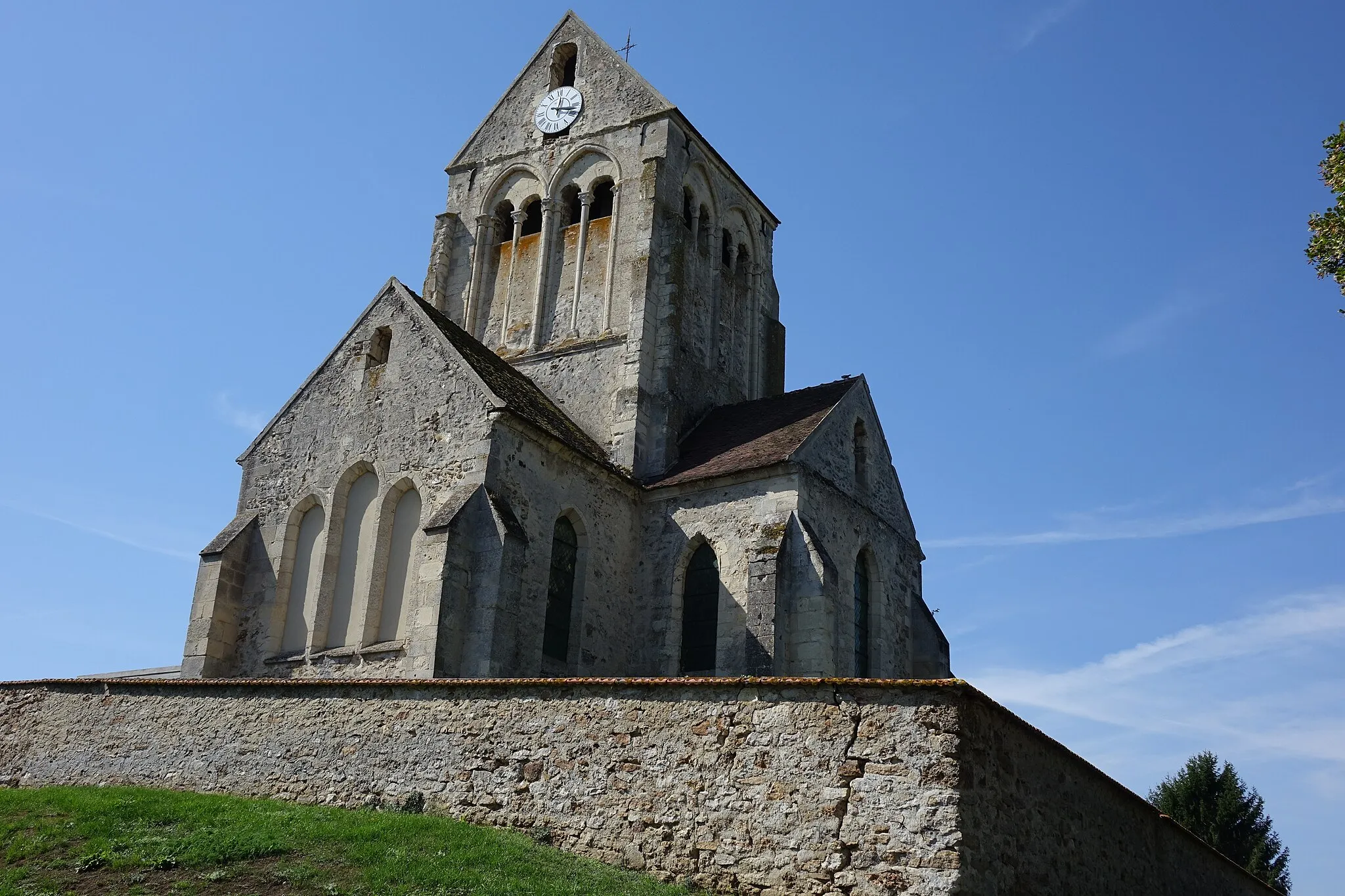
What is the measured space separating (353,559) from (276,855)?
9422 mm

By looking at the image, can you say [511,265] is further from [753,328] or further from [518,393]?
[518,393]

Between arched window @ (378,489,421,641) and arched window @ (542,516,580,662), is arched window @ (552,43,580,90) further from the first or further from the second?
arched window @ (378,489,421,641)

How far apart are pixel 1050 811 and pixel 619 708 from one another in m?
4.54

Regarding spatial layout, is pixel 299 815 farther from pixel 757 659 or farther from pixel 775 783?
pixel 757 659

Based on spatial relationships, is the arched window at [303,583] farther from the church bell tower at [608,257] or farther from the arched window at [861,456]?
the arched window at [861,456]

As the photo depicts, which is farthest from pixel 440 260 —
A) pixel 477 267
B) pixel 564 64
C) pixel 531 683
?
pixel 531 683

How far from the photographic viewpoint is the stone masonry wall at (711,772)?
10.5m

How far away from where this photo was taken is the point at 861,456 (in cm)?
2420

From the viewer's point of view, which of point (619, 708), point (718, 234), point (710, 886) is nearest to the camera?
point (710, 886)

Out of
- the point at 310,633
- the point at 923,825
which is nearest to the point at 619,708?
the point at 923,825

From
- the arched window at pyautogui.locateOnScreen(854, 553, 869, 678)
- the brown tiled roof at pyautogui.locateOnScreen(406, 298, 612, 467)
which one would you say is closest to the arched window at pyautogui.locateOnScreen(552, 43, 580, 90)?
the brown tiled roof at pyautogui.locateOnScreen(406, 298, 612, 467)

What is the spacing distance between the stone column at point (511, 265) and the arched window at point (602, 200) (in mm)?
1839

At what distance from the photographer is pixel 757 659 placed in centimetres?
1936

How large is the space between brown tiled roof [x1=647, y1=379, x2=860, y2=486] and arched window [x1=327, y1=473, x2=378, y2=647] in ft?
17.4
